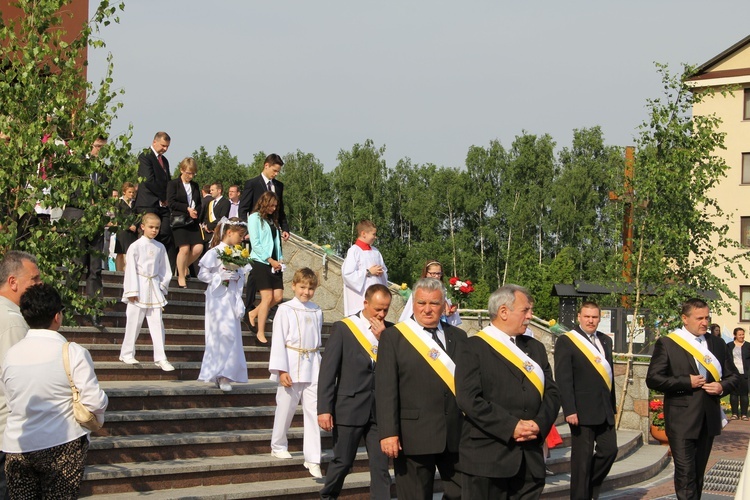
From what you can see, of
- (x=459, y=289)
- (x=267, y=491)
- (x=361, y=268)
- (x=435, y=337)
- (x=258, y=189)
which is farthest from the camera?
(x=258, y=189)

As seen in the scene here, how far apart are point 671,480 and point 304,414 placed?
5.64m

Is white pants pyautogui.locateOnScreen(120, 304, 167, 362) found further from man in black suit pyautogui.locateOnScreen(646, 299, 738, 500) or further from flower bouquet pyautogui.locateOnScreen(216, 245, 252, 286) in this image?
man in black suit pyautogui.locateOnScreen(646, 299, 738, 500)

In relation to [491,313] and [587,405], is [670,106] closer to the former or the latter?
[587,405]

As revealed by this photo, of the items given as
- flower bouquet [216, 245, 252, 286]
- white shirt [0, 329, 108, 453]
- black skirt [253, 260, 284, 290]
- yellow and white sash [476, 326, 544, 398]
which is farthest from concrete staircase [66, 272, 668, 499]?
yellow and white sash [476, 326, 544, 398]

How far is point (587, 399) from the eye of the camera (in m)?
9.84

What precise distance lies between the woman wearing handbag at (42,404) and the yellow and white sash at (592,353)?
18.0 feet

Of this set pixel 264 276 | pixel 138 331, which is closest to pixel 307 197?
pixel 264 276

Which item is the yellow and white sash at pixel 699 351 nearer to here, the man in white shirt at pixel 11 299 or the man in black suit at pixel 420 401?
the man in black suit at pixel 420 401

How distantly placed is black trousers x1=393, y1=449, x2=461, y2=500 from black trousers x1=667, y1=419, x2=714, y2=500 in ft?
11.3

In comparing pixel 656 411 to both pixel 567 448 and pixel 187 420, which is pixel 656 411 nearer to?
pixel 567 448

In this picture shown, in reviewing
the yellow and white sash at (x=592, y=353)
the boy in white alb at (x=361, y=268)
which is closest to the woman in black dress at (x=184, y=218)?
the boy in white alb at (x=361, y=268)

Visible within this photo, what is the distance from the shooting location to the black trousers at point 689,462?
9.73m

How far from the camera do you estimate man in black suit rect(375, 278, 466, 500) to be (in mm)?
7059

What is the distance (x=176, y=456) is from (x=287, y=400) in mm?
1142
